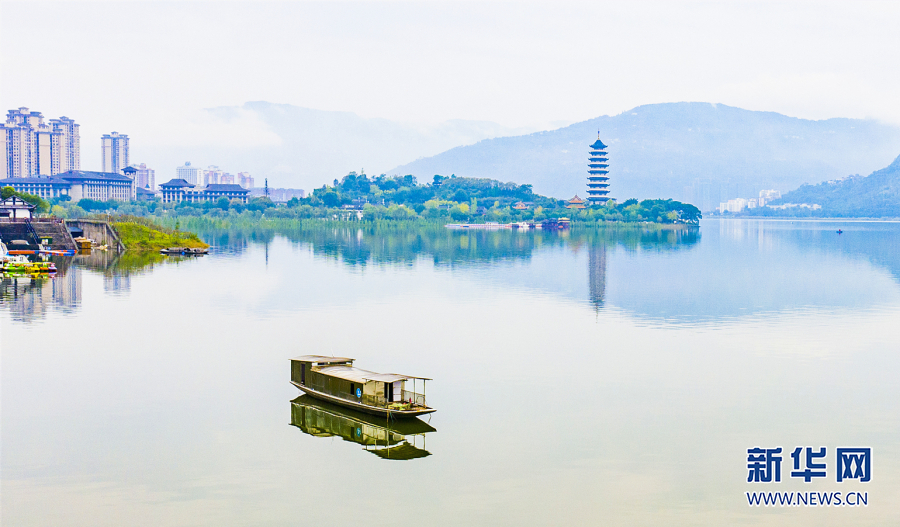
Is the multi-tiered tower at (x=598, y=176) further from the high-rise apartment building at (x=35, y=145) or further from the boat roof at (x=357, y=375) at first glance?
the boat roof at (x=357, y=375)

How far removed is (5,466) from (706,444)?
1082 cm

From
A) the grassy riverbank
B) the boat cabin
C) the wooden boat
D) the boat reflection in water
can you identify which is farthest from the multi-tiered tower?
the boat reflection in water

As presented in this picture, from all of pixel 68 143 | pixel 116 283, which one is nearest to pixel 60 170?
pixel 68 143

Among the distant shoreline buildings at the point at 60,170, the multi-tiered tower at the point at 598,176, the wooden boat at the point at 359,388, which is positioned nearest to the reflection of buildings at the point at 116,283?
the wooden boat at the point at 359,388

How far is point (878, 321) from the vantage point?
2822cm

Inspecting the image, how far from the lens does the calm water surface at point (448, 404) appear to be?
39.4 feet

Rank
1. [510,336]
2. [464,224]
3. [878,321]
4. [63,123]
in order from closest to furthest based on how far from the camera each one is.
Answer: [510,336]
[878,321]
[464,224]
[63,123]

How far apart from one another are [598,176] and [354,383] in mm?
147711

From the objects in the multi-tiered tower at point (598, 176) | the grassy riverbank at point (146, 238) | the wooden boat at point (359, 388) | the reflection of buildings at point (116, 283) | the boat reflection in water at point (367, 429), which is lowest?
the boat reflection in water at point (367, 429)

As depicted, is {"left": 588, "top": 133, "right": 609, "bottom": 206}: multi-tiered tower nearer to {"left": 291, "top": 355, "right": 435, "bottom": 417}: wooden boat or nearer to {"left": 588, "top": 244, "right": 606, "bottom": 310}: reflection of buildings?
{"left": 588, "top": 244, "right": 606, "bottom": 310}: reflection of buildings

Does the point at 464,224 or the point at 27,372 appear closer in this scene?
the point at 27,372

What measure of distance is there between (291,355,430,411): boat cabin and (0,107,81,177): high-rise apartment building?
6771 inches

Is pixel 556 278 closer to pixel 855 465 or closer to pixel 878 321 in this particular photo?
pixel 878 321

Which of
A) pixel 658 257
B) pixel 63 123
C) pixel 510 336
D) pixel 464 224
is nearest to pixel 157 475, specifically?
pixel 510 336
